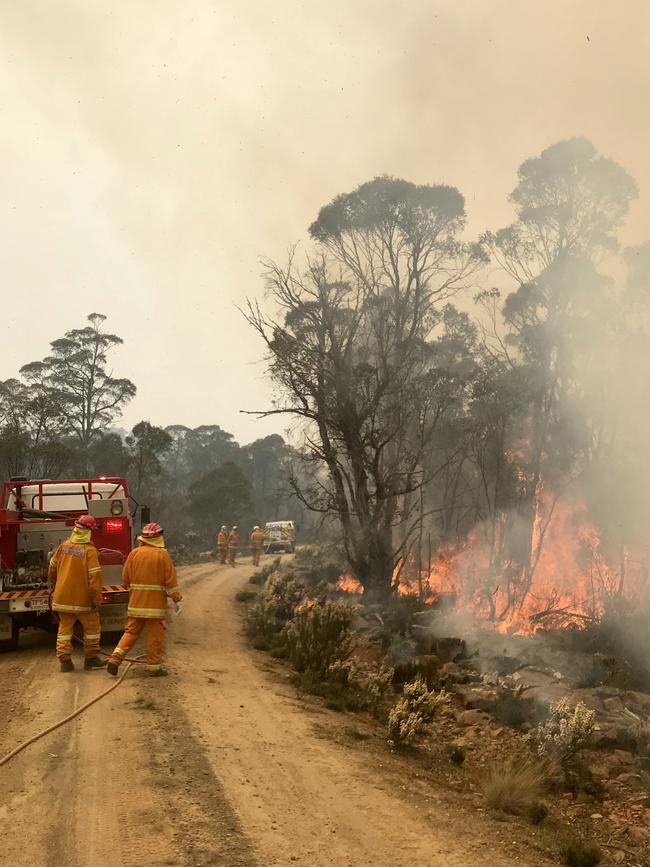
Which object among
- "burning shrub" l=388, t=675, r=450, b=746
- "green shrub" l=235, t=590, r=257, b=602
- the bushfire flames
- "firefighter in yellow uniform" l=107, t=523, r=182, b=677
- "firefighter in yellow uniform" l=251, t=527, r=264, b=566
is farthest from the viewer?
"firefighter in yellow uniform" l=251, t=527, r=264, b=566

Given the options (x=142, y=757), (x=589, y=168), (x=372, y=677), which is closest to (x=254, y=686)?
(x=372, y=677)

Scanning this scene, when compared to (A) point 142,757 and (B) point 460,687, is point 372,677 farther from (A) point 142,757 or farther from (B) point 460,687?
(A) point 142,757

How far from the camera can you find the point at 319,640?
32.9 feet

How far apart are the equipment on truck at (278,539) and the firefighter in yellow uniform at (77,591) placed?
97.7 ft

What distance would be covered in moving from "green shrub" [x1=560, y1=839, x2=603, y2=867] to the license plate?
23.6 feet

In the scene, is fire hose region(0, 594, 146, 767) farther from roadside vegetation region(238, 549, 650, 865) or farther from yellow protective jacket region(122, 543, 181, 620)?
roadside vegetation region(238, 549, 650, 865)

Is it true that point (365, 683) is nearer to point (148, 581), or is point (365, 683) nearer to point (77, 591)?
point (148, 581)

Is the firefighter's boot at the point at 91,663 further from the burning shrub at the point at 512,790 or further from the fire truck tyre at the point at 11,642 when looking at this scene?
the burning shrub at the point at 512,790

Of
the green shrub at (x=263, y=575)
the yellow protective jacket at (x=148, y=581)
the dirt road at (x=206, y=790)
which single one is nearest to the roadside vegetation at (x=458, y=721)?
the dirt road at (x=206, y=790)

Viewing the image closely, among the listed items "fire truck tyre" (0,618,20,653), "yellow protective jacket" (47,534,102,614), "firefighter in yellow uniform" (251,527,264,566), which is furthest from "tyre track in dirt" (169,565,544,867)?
"firefighter in yellow uniform" (251,527,264,566)

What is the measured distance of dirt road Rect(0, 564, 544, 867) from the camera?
3.90 m

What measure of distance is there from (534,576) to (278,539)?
20734 millimetres

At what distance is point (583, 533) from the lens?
791 inches

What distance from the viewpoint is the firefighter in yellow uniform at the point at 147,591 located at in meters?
7.43
